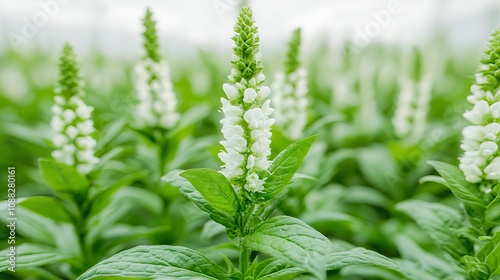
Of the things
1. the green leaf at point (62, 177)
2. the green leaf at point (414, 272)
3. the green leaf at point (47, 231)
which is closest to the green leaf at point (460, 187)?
the green leaf at point (414, 272)

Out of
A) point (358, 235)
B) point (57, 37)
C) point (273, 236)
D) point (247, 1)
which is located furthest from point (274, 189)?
point (57, 37)

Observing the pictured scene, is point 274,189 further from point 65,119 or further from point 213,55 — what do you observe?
point 213,55

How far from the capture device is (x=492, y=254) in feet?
6.59

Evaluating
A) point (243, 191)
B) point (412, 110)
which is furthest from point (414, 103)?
point (243, 191)

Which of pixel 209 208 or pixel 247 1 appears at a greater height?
pixel 247 1

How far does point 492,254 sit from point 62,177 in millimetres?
2108

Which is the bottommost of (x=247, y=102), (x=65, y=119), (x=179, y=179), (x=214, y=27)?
(x=179, y=179)

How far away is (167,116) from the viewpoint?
11.1 feet

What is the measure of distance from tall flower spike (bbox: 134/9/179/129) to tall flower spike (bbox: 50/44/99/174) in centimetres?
58

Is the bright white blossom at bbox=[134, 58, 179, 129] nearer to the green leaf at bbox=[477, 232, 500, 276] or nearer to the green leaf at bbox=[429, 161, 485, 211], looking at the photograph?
the green leaf at bbox=[429, 161, 485, 211]

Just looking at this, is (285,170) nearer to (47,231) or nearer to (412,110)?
(47,231)

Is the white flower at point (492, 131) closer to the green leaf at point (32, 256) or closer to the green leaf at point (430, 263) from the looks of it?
the green leaf at point (430, 263)

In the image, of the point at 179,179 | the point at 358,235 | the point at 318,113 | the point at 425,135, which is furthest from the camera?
the point at 318,113

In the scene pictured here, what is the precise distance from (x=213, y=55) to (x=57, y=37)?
338cm
